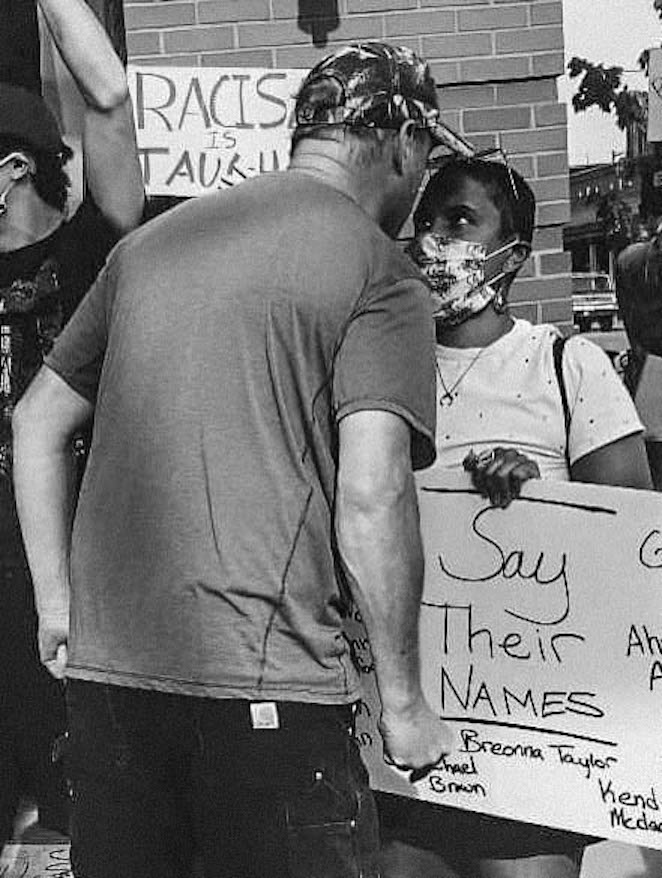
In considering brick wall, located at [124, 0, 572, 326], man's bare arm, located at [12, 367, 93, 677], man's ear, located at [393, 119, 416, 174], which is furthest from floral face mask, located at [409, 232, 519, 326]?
brick wall, located at [124, 0, 572, 326]

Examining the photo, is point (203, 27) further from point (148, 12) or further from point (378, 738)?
point (378, 738)

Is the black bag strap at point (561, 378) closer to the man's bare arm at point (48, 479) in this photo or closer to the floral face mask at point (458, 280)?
the floral face mask at point (458, 280)

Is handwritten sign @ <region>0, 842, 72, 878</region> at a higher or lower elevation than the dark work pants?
lower

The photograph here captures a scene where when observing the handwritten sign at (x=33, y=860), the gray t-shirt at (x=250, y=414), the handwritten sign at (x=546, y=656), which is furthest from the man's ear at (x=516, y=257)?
the handwritten sign at (x=33, y=860)

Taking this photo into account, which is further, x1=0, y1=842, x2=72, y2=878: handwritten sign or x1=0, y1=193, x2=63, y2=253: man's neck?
x1=0, y1=842, x2=72, y2=878: handwritten sign

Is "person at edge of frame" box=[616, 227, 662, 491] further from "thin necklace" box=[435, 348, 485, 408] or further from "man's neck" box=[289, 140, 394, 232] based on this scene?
"man's neck" box=[289, 140, 394, 232]

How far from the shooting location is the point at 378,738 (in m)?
2.82

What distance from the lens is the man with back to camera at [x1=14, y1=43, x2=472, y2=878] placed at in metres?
2.22

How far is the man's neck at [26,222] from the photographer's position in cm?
318

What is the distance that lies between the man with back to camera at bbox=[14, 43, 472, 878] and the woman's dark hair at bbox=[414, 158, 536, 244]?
1.71 ft

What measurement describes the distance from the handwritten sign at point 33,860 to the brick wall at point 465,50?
1.97m

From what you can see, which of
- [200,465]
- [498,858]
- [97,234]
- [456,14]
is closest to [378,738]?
[498,858]

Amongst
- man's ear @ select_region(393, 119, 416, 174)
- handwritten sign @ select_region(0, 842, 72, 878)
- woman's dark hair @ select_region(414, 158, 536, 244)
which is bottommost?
handwritten sign @ select_region(0, 842, 72, 878)

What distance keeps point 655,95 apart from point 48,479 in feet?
5.97
